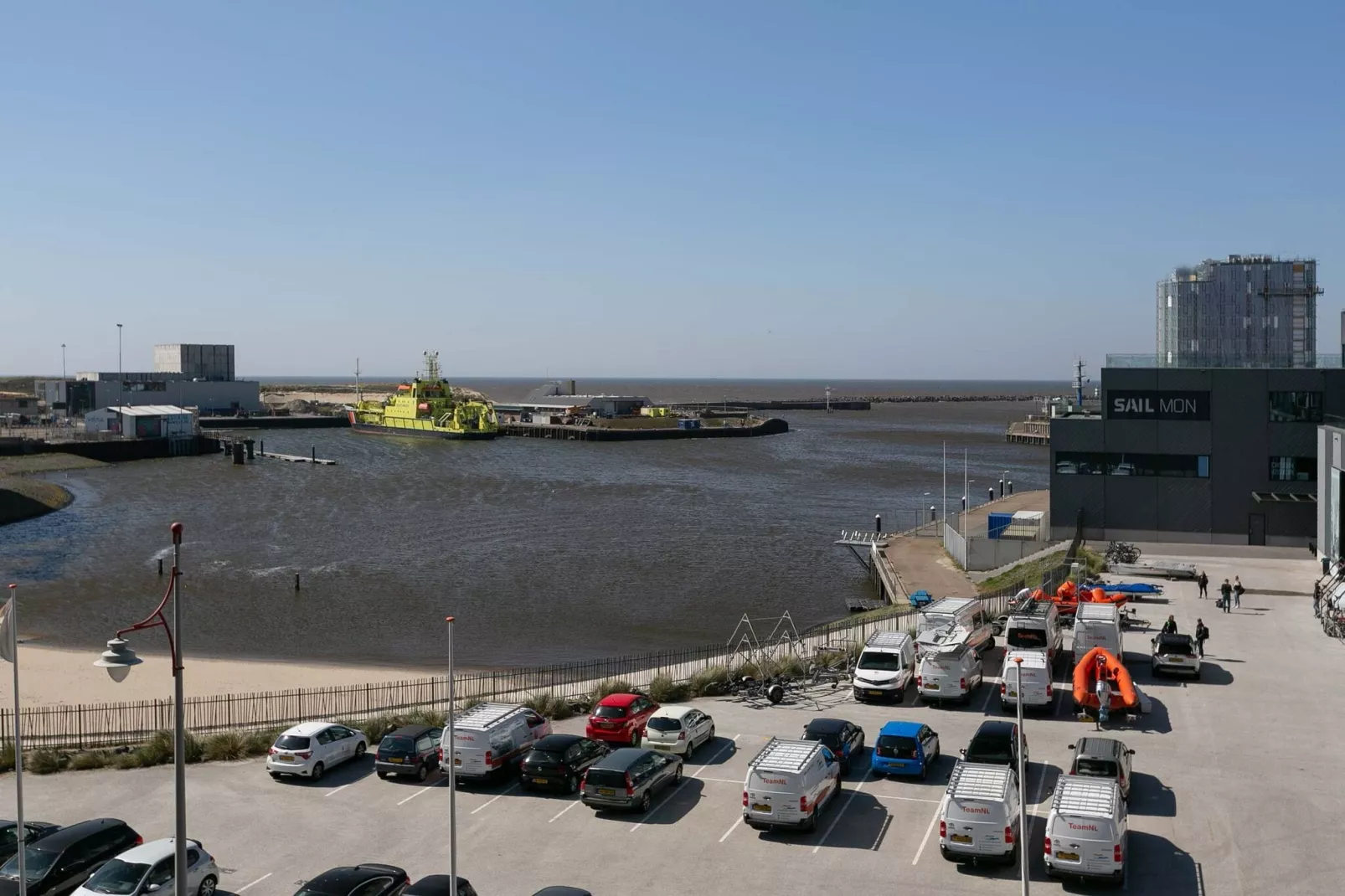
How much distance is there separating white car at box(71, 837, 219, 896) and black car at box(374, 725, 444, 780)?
5092 mm

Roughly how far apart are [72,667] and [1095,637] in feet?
88.7

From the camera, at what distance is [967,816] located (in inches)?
626

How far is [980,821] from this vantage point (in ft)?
51.9

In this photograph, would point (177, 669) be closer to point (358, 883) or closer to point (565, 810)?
point (358, 883)

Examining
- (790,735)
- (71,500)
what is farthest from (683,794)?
(71,500)

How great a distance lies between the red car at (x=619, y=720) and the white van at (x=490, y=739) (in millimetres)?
1206

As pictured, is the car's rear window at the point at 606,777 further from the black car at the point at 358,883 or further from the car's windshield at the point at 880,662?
the car's windshield at the point at 880,662

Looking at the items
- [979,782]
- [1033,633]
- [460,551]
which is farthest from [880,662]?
[460,551]

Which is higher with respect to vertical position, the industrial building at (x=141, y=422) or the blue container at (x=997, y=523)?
the industrial building at (x=141, y=422)

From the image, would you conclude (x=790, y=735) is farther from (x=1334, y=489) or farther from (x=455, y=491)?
(x=455, y=491)

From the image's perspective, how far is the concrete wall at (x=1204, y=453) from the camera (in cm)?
4556

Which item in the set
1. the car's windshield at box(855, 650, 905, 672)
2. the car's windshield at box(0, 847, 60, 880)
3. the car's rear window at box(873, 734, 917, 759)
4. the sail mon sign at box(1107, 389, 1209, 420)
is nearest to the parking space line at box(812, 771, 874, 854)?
the car's rear window at box(873, 734, 917, 759)

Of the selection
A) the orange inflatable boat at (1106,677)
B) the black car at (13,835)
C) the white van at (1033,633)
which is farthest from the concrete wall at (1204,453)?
the black car at (13,835)

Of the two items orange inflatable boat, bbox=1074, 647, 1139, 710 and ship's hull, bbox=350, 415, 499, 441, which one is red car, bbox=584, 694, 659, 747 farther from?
ship's hull, bbox=350, 415, 499, 441
